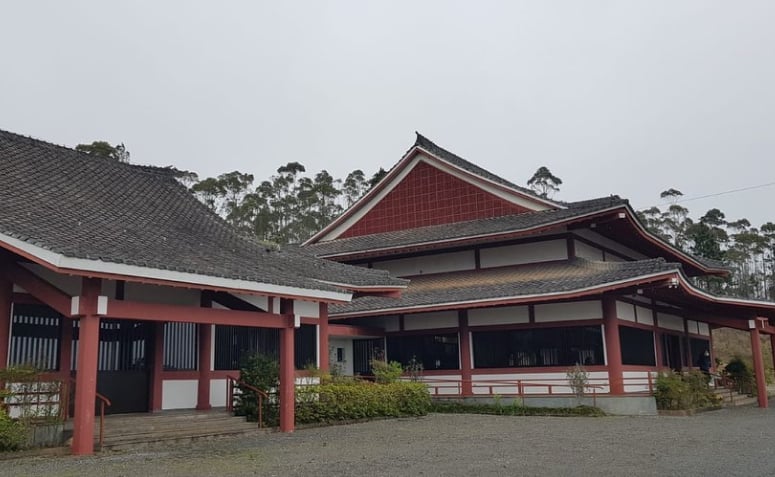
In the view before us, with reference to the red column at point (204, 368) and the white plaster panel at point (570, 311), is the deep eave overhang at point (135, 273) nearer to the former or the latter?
the red column at point (204, 368)

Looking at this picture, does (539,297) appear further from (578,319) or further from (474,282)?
(474,282)

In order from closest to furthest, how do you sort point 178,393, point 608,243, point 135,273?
1. point 135,273
2. point 178,393
3. point 608,243

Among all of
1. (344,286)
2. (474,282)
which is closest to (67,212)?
(344,286)

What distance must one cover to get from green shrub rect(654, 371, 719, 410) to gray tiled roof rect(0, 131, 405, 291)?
7951mm

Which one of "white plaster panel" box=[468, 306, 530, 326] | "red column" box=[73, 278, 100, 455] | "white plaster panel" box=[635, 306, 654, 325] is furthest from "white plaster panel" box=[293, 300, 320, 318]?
"white plaster panel" box=[635, 306, 654, 325]

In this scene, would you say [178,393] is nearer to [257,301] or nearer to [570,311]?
[257,301]

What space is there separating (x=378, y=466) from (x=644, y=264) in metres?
12.4

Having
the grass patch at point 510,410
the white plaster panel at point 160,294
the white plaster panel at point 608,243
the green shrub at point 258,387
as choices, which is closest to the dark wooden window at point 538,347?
the grass patch at point 510,410

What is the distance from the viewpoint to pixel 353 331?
22.4 m

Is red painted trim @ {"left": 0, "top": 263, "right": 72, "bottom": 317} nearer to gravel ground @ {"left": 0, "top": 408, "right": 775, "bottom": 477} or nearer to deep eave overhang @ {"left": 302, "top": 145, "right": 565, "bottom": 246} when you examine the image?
gravel ground @ {"left": 0, "top": 408, "right": 775, "bottom": 477}

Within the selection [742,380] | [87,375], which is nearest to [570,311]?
[742,380]

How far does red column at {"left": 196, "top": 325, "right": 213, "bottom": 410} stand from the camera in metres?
15.7

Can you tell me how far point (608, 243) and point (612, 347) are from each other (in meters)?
5.61

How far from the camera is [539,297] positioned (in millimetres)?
19578
